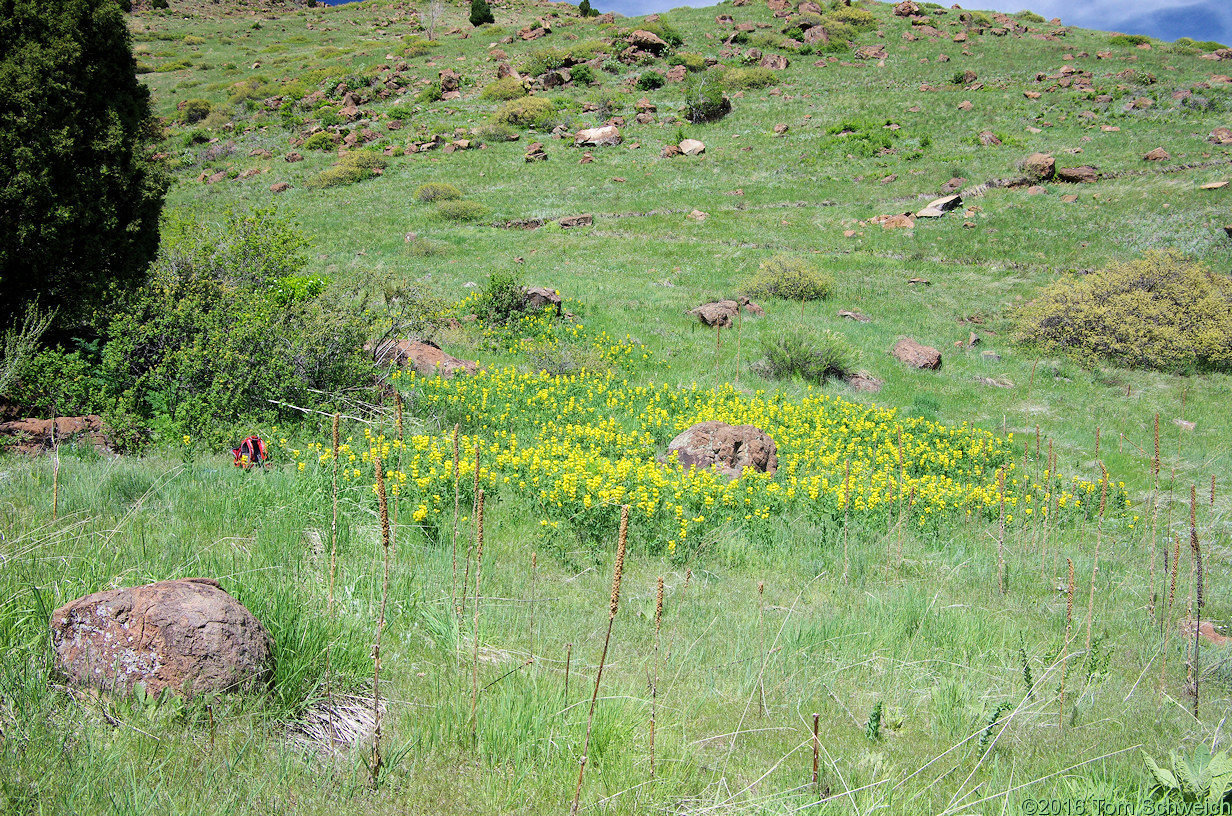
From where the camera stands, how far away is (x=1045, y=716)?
3580 mm

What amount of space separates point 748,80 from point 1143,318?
3684 cm

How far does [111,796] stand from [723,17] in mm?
66941

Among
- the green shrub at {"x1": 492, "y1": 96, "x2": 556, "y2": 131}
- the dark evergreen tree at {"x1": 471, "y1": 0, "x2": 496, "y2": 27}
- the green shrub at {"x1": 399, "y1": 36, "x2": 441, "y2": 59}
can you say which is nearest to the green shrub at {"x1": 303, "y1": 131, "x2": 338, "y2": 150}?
the green shrub at {"x1": 492, "y1": 96, "x2": 556, "y2": 131}

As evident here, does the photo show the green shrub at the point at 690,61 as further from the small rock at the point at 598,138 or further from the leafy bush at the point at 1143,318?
the leafy bush at the point at 1143,318

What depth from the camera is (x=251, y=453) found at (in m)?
6.54

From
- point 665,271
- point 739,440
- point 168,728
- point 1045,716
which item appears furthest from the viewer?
point 665,271

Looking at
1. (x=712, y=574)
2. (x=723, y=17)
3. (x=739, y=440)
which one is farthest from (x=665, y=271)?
(x=723, y=17)

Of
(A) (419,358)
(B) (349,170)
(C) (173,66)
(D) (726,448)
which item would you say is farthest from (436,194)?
(C) (173,66)

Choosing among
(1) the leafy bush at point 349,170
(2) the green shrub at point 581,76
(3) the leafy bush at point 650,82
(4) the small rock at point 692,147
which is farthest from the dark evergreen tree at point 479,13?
(4) the small rock at point 692,147

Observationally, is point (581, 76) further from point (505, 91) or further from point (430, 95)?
point (430, 95)

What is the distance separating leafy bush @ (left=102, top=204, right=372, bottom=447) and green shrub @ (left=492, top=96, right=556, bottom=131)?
34.4 meters

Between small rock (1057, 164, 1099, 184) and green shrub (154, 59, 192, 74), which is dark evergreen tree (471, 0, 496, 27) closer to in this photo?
green shrub (154, 59, 192, 74)

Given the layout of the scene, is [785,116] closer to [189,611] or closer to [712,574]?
[712,574]

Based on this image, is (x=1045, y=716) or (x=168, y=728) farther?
(x=1045, y=716)
